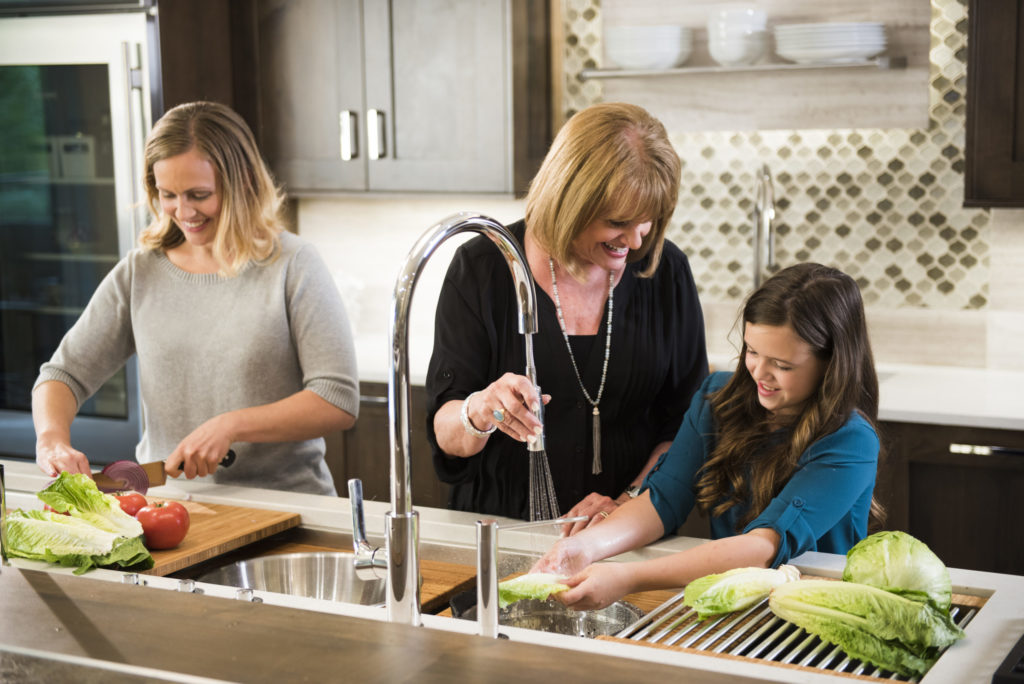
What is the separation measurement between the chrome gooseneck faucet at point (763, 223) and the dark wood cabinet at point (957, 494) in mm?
776

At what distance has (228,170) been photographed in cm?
221

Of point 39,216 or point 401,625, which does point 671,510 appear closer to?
point 401,625

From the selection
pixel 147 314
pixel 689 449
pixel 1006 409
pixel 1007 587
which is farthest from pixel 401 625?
pixel 1006 409

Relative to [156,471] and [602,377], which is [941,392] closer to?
[602,377]

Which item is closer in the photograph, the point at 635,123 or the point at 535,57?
the point at 635,123

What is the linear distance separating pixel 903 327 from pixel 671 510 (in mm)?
1967

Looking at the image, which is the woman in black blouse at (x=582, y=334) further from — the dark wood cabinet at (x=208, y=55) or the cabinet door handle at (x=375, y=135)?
the dark wood cabinet at (x=208, y=55)

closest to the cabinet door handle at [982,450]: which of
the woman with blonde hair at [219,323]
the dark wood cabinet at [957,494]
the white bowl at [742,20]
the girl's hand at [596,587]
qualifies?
the dark wood cabinet at [957,494]

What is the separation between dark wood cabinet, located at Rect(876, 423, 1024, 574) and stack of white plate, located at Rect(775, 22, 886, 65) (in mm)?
1035

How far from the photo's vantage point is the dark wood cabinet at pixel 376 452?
3443 mm

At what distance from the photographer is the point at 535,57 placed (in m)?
3.66

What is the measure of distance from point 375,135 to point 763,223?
1.25 meters

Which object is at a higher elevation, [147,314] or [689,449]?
[147,314]

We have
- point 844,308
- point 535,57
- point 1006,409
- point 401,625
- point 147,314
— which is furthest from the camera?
point 535,57
